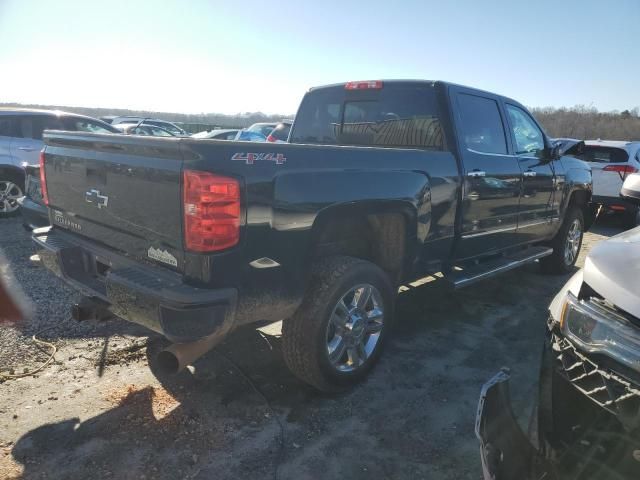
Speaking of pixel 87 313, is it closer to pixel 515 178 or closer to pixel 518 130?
pixel 515 178

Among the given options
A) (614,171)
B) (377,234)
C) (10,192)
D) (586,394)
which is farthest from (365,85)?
(614,171)

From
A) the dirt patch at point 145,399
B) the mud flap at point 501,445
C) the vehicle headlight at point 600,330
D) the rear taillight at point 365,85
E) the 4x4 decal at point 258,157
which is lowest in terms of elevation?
the dirt patch at point 145,399

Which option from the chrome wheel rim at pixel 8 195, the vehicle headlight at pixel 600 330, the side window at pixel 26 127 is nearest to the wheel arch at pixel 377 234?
the vehicle headlight at pixel 600 330

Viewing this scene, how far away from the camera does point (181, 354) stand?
2426 millimetres

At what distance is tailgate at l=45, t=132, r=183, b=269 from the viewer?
2385mm

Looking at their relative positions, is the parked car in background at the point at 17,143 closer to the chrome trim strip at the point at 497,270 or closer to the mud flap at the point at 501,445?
the chrome trim strip at the point at 497,270

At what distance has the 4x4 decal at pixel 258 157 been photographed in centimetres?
235

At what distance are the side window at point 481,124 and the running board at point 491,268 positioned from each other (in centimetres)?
105

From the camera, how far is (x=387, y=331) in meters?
3.42

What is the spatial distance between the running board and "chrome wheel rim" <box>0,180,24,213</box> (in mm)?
7149

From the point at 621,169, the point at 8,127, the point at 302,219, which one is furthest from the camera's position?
the point at 621,169

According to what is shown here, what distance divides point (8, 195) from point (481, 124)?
741cm

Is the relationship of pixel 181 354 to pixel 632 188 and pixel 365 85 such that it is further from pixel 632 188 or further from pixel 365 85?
pixel 365 85

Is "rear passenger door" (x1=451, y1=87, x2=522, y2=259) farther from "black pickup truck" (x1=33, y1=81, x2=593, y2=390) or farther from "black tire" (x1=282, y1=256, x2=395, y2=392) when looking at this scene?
"black tire" (x1=282, y1=256, x2=395, y2=392)
